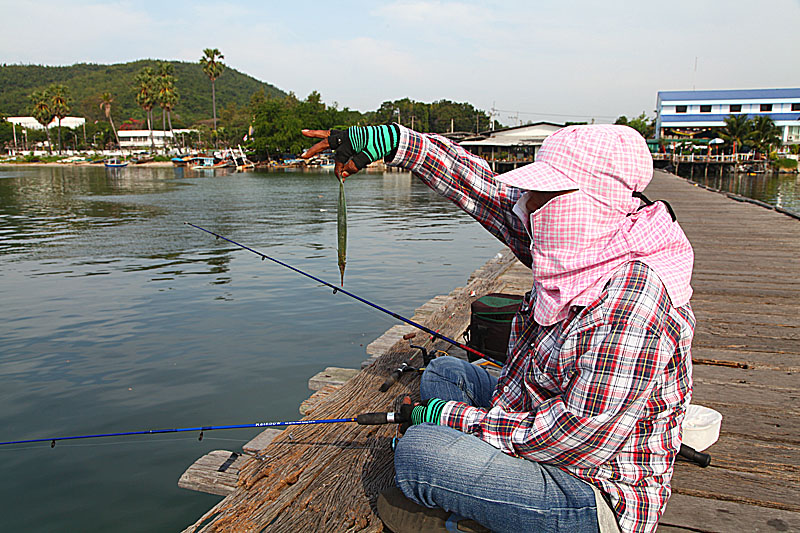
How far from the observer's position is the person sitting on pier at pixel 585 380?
1843 millimetres

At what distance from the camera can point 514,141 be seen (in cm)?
5725

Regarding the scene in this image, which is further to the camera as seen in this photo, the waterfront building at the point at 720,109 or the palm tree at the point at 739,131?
the waterfront building at the point at 720,109

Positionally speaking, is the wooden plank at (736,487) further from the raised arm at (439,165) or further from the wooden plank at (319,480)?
the wooden plank at (319,480)

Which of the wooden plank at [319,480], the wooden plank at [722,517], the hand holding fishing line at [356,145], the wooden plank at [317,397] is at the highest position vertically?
the hand holding fishing line at [356,145]

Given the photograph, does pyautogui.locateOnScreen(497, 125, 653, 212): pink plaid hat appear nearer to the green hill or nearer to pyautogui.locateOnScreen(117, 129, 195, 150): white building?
pyautogui.locateOnScreen(117, 129, 195, 150): white building

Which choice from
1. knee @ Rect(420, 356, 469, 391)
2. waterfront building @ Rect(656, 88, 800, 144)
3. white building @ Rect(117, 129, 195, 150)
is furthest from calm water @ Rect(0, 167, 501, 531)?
white building @ Rect(117, 129, 195, 150)

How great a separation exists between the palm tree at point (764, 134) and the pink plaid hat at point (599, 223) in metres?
74.9

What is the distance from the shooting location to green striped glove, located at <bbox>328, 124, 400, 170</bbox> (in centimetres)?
257

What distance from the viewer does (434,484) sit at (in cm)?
214

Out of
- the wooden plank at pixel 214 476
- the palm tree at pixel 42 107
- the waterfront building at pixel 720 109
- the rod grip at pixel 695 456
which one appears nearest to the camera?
the rod grip at pixel 695 456

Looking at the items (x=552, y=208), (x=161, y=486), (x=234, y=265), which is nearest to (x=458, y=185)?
(x=552, y=208)

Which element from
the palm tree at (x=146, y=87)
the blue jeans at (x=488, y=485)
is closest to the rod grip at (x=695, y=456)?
the blue jeans at (x=488, y=485)

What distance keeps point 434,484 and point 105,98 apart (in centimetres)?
13045

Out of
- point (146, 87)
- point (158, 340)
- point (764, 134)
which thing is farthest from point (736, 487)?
point (146, 87)
